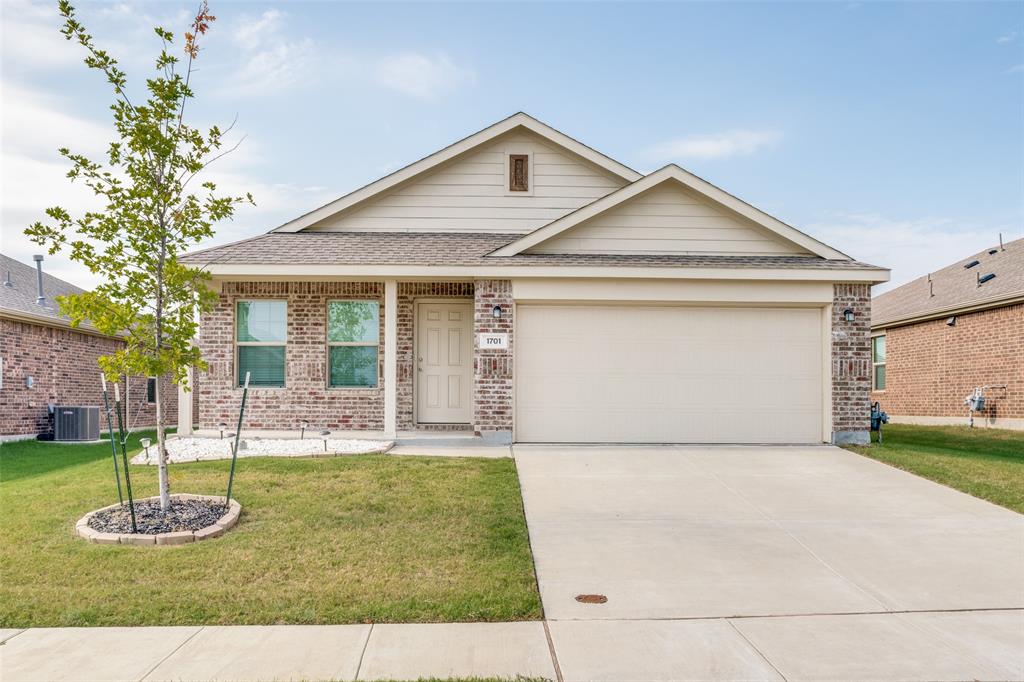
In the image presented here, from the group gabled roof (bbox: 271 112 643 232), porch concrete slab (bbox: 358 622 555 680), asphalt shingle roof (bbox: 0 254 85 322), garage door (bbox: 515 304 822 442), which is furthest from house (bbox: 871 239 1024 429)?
asphalt shingle roof (bbox: 0 254 85 322)

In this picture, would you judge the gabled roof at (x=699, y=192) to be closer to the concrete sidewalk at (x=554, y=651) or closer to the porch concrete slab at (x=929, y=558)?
the porch concrete slab at (x=929, y=558)

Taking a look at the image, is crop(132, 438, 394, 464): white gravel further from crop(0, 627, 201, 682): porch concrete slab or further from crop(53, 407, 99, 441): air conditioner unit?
crop(53, 407, 99, 441): air conditioner unit

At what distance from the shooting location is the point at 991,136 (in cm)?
1466

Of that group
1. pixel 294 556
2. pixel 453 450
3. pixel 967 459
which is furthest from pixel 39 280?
pixel 967 459

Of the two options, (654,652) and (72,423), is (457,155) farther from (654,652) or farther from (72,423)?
(654,652)

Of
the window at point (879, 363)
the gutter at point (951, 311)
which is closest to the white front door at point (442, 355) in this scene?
the gutter at point (951, 311)

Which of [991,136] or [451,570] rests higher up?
[991,136]

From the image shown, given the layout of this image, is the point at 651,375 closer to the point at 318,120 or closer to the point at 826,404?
the point at 826,404

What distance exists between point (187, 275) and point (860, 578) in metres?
6.43

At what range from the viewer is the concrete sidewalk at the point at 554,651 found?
387 cm

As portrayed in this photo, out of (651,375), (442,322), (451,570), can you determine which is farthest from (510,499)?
(442,322)

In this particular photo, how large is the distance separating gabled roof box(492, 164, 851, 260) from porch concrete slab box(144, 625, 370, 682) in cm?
814

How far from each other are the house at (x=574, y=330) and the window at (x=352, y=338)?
0.08 feet

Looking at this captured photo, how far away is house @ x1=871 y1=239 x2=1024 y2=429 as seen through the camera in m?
15.9
